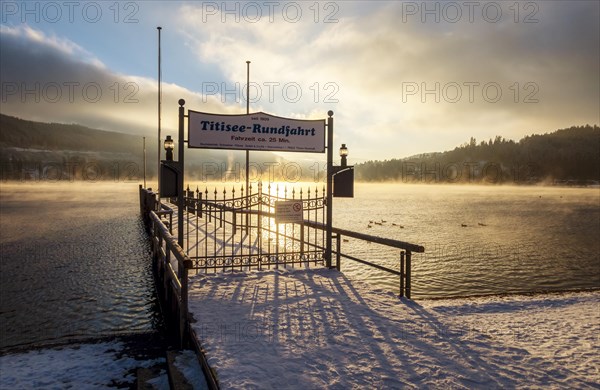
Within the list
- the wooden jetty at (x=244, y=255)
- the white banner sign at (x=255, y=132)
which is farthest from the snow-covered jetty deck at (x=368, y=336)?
the white banner sign at (x=255, y=132)

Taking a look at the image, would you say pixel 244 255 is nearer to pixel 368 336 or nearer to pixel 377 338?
pixel 368 336

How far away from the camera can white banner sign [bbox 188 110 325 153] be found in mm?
9516

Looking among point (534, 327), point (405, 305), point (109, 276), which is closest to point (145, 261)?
point (109, 276)

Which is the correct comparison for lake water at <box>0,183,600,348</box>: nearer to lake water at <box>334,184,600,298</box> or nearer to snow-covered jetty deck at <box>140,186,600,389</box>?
lake water at <box>334,184,600,298</box>

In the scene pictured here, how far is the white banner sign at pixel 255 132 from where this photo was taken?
9516mm

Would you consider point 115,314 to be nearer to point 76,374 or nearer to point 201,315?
point 76,374

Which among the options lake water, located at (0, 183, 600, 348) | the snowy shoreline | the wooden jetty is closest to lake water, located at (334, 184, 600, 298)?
lake water, located at (0, 183, 600, 348)

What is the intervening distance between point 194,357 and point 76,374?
3188 millimetres

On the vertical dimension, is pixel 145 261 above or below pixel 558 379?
below

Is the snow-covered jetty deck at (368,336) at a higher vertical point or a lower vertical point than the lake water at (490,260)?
higher

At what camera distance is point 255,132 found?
33.0 ft

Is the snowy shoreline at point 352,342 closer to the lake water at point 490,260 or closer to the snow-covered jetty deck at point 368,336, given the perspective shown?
the snow-covered jetty deck at point 368,336

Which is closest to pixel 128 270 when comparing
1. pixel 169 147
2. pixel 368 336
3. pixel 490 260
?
pixel 169 147

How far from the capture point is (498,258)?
25.6 m
